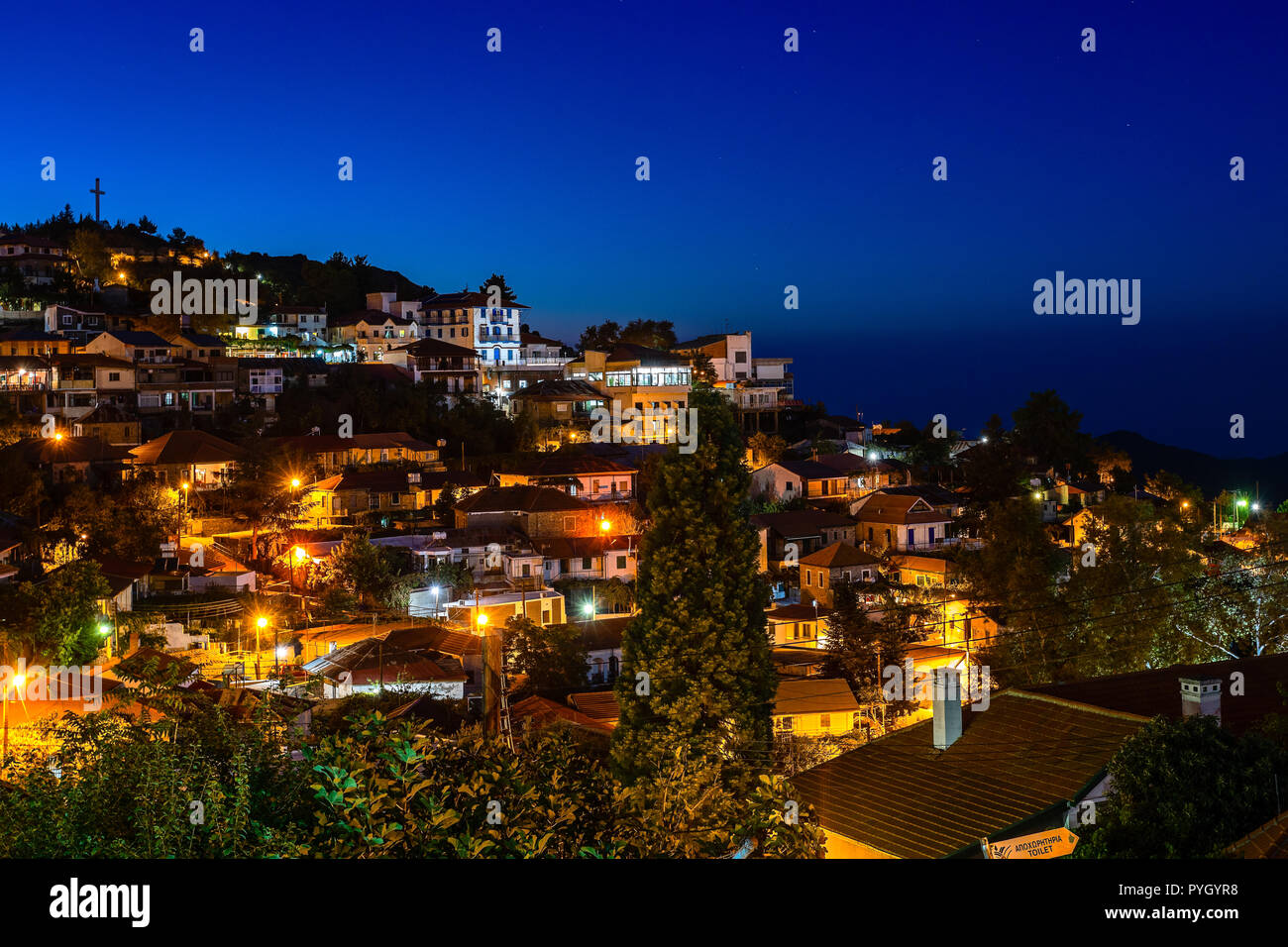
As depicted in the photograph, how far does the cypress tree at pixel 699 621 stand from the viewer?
1094 cm

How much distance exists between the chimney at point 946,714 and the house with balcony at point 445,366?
2677 centimetres

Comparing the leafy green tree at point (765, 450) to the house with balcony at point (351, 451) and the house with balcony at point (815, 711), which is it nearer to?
the house with balcony at point (351, 451)

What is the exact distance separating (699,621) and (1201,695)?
15.1ft

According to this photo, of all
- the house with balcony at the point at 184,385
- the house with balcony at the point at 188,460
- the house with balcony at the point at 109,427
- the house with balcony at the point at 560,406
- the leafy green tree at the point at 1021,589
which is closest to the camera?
the leafy green tree at the point at 1021,589

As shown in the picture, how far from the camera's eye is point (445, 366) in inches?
1410

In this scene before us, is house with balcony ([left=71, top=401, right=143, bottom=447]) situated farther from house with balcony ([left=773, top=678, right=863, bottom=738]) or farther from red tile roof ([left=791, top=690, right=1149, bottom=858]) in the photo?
red tile roof ([left=791, top=690, right=1149, bottom=858])

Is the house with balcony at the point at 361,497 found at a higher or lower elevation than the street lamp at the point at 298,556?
higher

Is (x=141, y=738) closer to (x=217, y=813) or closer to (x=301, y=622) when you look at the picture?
(x=217, y=813)

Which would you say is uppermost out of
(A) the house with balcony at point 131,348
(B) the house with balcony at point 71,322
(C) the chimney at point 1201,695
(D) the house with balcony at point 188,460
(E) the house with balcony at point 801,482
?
(B) the house with balcony at point 71,322

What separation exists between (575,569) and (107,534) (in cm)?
933

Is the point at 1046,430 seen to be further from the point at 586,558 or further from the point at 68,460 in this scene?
the point at 68,460

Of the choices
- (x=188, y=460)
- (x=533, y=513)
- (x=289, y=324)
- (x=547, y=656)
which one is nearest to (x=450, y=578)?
(x=533, y=513)

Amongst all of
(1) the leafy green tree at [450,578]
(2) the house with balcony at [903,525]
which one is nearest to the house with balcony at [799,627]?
(2) the house with balcony at [903,525]
